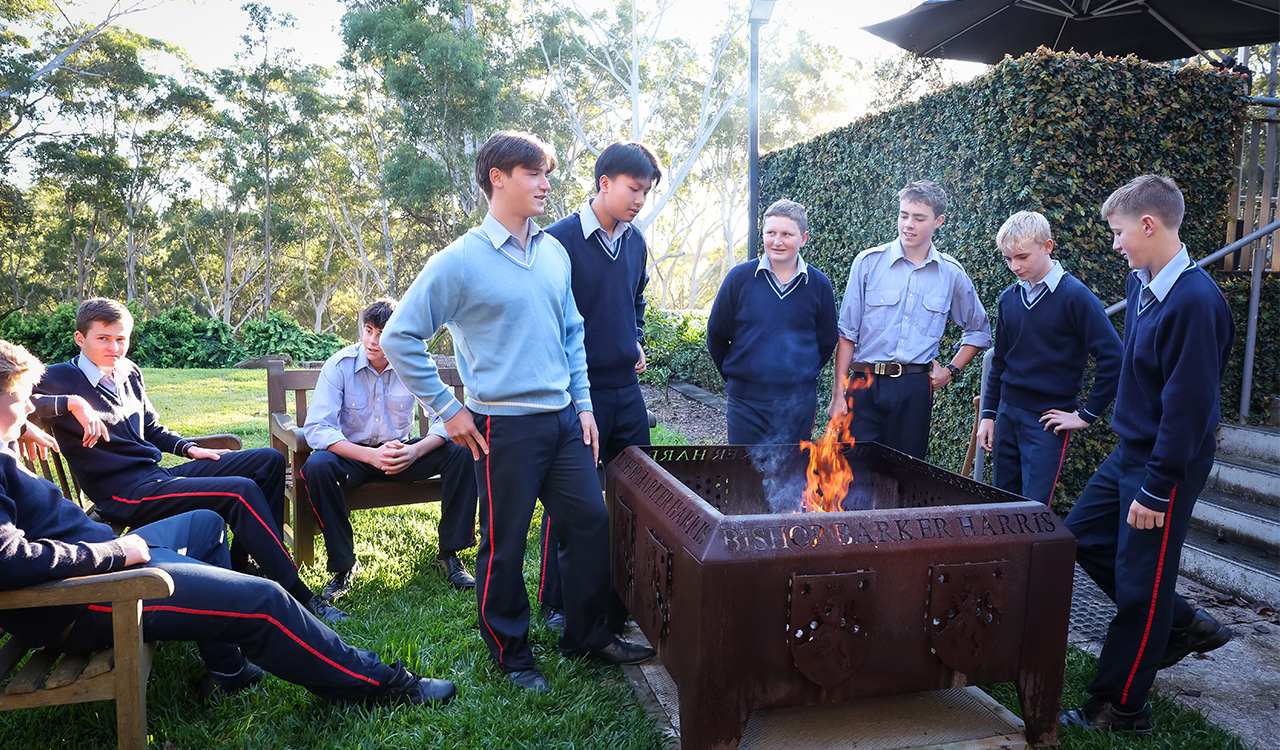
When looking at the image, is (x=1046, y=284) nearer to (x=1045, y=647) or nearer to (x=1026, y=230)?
(x=1026, y=230)

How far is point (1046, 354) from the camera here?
130 inches

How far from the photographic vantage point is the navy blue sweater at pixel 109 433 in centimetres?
312

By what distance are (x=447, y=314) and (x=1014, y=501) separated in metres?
1.98

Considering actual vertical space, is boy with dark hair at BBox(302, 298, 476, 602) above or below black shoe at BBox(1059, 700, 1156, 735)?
above

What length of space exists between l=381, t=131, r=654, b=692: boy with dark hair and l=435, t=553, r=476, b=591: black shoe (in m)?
0.86

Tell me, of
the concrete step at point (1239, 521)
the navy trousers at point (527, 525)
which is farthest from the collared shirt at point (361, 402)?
the concrete step at point (1239, 521)

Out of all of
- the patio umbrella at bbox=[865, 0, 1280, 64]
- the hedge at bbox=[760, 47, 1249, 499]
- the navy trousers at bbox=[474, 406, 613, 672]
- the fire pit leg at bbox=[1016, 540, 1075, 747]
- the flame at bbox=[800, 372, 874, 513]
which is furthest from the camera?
the patio umbrella at bbox=[865, 0, 1280, 64]

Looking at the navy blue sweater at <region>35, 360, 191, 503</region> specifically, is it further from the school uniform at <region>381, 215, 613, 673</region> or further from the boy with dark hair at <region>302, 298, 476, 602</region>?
the school uniform at <region>381, 215, 613, 673</region>

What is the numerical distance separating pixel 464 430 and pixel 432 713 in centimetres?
95

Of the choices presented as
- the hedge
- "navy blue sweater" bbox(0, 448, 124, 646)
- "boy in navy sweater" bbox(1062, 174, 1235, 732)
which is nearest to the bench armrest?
"navy blue sweater" bbox(0, 448, 124, 646)

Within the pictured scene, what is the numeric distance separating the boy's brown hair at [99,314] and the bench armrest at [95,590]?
1.54 m

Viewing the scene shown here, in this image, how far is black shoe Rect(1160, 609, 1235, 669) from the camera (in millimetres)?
2682

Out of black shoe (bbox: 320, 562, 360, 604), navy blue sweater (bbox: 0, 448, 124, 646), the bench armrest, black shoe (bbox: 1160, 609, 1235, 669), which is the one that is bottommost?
black shoe (bbox: 320, 562, 360, 604)

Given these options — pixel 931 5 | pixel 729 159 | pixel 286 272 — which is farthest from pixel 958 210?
pixel 286 272
